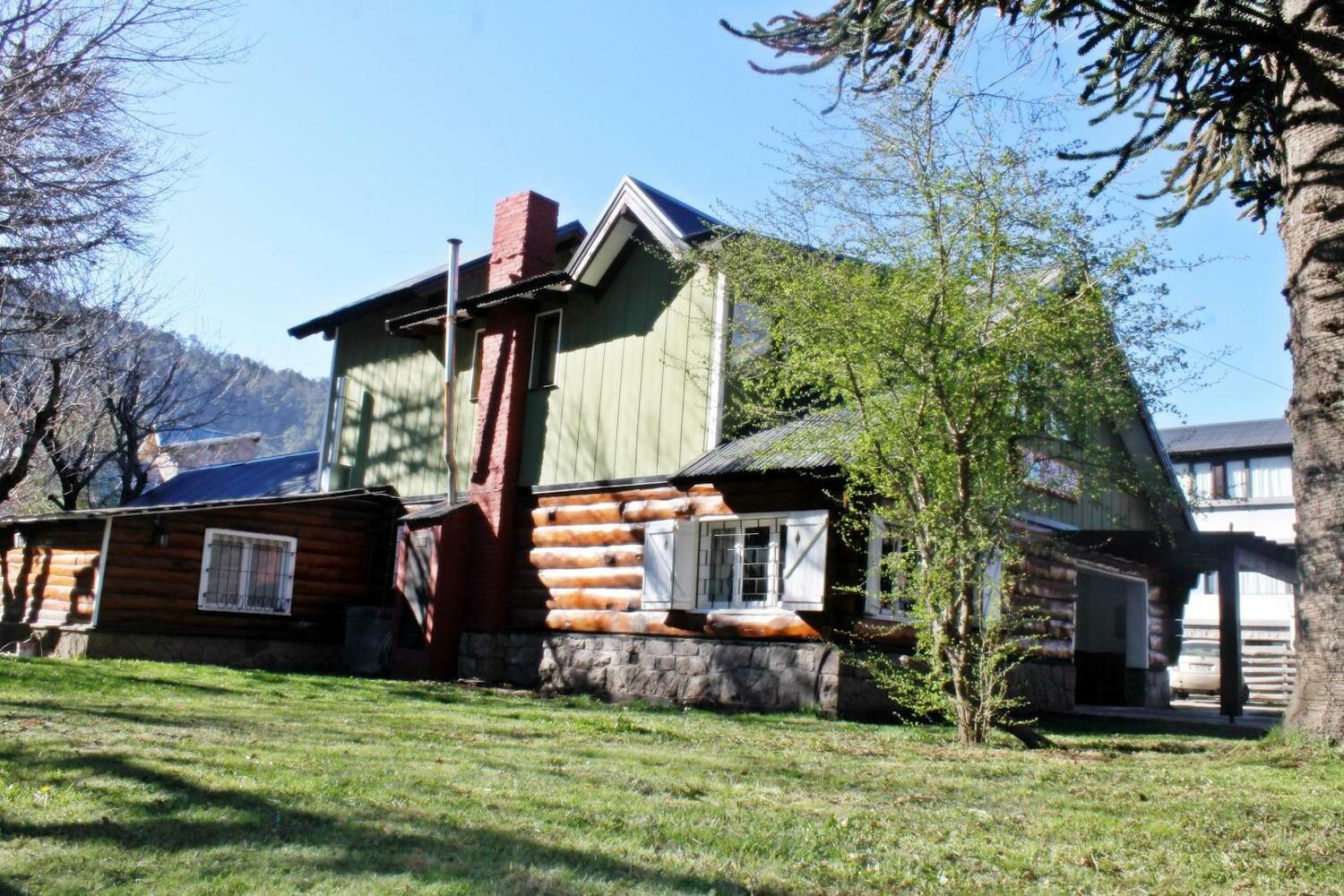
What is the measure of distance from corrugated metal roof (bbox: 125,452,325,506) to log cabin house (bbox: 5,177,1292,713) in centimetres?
337

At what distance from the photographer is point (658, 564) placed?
1533cm

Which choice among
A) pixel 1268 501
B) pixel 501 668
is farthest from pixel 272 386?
pixel 501 668

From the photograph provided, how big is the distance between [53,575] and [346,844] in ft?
54.7

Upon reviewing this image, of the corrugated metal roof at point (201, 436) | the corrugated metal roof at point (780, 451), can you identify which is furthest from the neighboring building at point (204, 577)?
the corrugated metal roof at point (201, 436)

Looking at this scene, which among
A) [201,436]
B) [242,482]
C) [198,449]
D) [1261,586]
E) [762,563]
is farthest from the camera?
[201,436]

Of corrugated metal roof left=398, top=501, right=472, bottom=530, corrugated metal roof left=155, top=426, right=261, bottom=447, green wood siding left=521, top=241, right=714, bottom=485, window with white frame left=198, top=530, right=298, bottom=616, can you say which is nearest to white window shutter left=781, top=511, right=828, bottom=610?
green wood siding left=521, top=241, right=714, bottom=485

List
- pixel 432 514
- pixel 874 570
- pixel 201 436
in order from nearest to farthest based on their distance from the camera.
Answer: pixel 874 570 → pixel 432 514 → pixel 201 436

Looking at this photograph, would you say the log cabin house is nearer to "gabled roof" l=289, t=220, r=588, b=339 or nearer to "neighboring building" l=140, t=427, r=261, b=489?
"gabled roof" l=289, t=220, r=588, b=339

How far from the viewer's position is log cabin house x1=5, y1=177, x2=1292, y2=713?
14.2 m

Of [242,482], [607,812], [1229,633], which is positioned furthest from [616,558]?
[242,482]

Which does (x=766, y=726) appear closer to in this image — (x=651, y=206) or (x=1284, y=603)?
(x=651, y=206)

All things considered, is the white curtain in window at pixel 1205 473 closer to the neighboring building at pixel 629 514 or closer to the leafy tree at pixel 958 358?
the neighboring building at pixel 629 514

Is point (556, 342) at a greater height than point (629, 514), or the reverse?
point (556, 342)

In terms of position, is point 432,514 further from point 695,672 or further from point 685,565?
point 695,672
